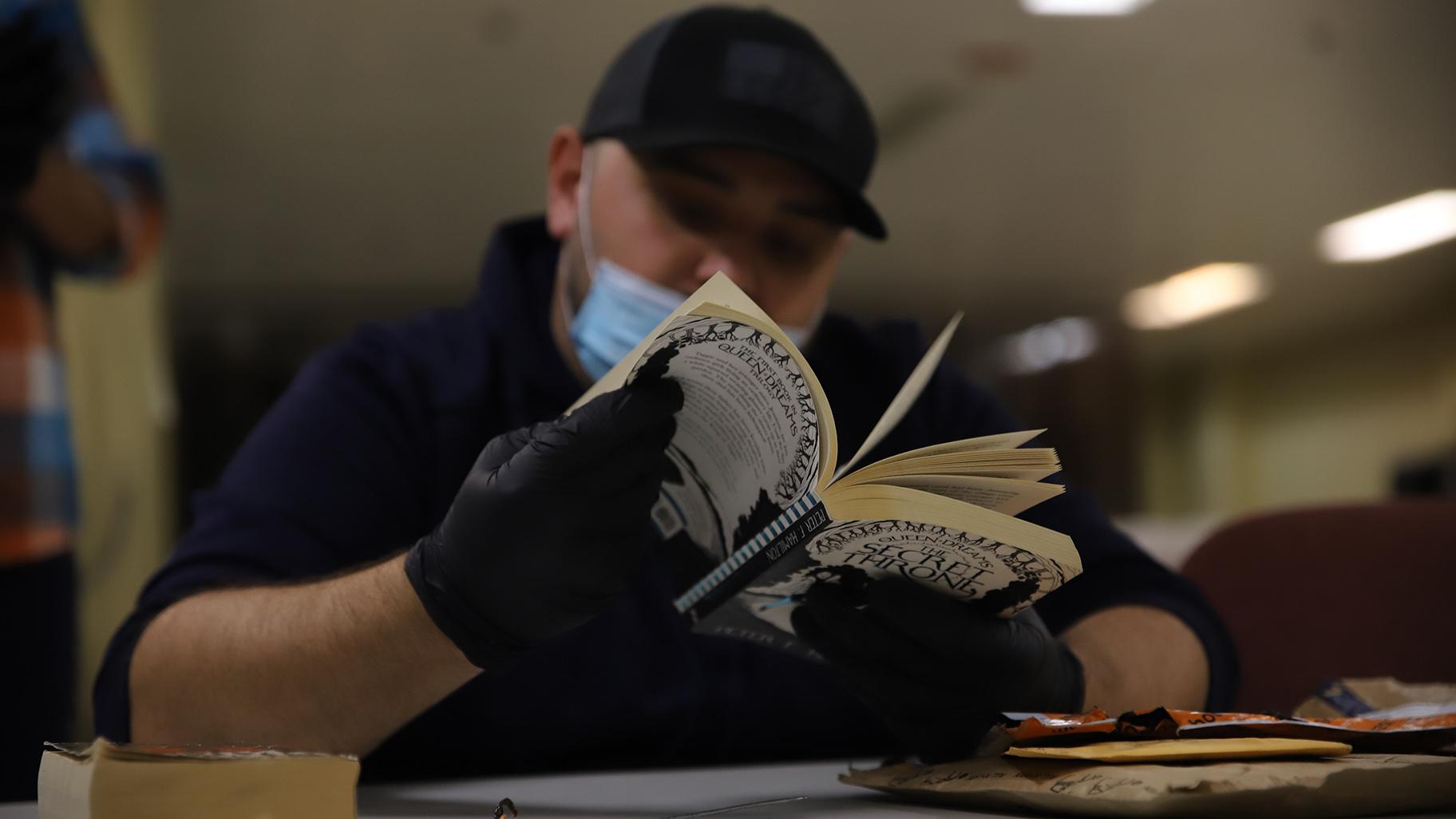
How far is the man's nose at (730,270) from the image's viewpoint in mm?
960

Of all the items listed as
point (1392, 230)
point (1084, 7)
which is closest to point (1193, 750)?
point (1084, 7)

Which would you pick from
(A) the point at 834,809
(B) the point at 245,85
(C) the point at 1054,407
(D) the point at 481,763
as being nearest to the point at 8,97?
(D) the point at 481,763

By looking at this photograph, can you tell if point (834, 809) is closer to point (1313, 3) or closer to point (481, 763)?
point (481, 763)

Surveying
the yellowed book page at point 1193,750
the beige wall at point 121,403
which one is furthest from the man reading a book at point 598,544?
the beige wall at point 121,403

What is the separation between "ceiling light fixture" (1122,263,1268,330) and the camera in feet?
18.2

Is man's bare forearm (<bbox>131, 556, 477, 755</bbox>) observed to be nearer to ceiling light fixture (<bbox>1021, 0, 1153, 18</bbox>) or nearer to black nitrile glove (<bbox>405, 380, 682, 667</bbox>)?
black nitrile glove (<bbox>405, 380, 682, 667</bbox>)

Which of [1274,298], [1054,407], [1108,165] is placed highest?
[1108,165]

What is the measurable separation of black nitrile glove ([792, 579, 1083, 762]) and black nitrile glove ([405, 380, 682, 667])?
0.11m

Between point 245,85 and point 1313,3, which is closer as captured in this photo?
point 245,85

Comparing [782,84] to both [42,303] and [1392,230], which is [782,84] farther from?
[1392,230]

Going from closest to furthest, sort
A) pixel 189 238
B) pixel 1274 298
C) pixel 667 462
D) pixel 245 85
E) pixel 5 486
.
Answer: pixel 667 462 → pixel 5 486 → pixel 245 85 → pixel 189 238 → pixel 1274 298

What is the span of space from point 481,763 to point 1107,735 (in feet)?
1.86

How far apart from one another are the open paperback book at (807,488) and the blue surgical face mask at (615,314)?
0.32 metres

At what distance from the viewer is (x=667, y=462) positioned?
26.1 inches
